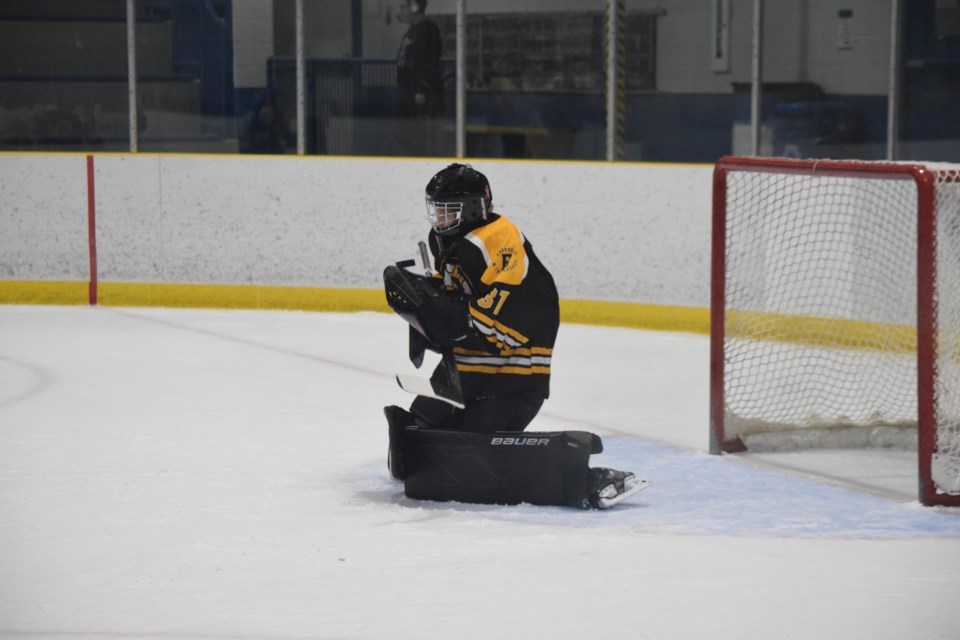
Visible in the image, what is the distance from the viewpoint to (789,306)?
6074 mm

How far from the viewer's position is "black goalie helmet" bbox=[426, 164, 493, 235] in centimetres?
404

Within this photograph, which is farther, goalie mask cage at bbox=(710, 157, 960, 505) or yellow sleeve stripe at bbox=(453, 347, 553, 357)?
goalie mask cage at bbox=(710, 157, 960, 505)

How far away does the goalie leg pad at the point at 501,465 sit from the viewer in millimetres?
3953

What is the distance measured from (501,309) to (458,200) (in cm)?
32

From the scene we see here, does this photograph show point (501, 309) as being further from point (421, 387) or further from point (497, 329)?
point (421, 387)

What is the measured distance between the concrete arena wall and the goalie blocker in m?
3.93

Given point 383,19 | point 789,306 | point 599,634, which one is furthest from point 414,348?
Answer: point 383,19

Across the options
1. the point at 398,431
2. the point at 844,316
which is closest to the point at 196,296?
the point at 844,316

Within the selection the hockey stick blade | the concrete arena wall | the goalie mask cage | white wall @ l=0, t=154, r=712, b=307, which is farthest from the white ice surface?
the concrete arena wall

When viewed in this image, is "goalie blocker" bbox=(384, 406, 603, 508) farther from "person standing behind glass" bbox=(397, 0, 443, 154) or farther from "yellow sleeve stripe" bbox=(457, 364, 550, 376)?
"person standing behind glass" bbox=(397, 0, 443, 154)

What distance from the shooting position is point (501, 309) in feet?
13.1

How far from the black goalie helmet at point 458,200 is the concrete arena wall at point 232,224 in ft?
12.7

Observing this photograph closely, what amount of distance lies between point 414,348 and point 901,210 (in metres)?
3.25

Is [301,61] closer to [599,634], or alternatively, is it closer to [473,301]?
[473,301]
